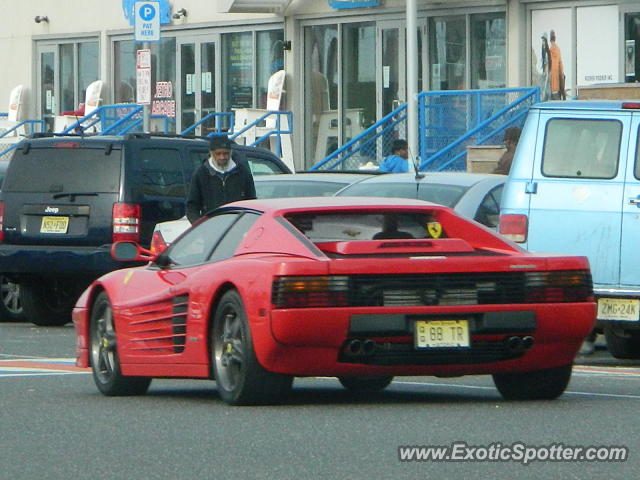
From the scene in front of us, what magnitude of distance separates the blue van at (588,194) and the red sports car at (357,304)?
2.64 meters

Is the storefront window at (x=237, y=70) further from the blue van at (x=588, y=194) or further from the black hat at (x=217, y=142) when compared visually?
the blue van at (x=588, y=194)

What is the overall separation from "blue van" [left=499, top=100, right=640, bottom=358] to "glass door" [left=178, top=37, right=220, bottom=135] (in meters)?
22.7

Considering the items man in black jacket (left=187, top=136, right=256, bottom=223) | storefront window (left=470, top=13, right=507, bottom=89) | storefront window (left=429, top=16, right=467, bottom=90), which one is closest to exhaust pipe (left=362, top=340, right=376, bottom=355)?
man in black jacket (left=187, top=136, right=256, bottom=223)

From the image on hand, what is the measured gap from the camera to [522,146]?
1380cm

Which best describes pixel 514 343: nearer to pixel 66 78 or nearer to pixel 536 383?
pixel 536 383

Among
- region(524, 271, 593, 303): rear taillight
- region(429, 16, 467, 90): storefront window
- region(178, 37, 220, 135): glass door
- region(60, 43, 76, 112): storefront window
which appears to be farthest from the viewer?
region(60, 43, 76, 112): storefront window

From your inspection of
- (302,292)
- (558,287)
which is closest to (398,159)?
(558,287)

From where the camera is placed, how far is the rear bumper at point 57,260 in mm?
18016

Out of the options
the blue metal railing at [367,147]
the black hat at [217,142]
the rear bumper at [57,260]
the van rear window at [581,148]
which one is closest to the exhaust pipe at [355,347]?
the van rear window at [581,148]

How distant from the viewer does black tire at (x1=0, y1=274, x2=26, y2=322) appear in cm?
1956

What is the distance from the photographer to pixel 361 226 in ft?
35.2

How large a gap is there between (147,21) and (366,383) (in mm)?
12854

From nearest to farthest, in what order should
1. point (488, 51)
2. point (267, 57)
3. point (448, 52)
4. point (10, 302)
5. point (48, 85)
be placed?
1. point (10, 302)
2. point (488, 51)
3. point (448, 52)
4. point (267, 57)
5. point (48, 85)

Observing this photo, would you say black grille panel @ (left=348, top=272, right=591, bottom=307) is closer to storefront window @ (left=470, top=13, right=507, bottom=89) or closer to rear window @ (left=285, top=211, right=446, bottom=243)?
rear window @ (left=285, top=211, right=446, bottom=243)
